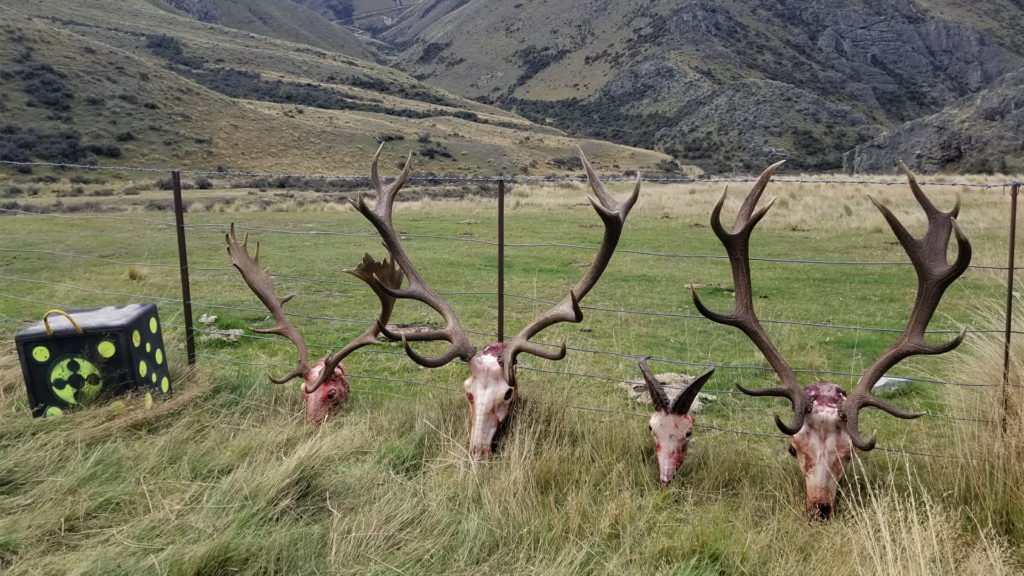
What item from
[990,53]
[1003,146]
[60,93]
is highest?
[990,53]

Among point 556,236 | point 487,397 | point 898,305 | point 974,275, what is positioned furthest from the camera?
point 556,236

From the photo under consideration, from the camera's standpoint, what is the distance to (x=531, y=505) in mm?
3539

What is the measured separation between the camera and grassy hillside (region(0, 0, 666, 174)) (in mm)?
43812

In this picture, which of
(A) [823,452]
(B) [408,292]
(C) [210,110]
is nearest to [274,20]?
(C) [210,110]

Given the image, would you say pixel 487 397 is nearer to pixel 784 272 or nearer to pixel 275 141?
pixel 784 272

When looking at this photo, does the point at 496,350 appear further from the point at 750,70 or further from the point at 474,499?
the point at 750,70

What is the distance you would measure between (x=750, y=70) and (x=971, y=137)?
51016 mm

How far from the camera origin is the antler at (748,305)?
347 cm

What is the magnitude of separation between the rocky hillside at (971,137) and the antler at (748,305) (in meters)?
40.5

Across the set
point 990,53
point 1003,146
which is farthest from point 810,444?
point 990,53

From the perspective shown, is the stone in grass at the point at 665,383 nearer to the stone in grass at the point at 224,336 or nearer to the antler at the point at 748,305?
the antler at the point at 748,305

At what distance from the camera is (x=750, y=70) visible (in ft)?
282

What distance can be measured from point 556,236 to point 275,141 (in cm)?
4243

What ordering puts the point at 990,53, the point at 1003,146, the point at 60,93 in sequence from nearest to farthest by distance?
the point at 1003,146
the point at 60,93
the point at 990,53
